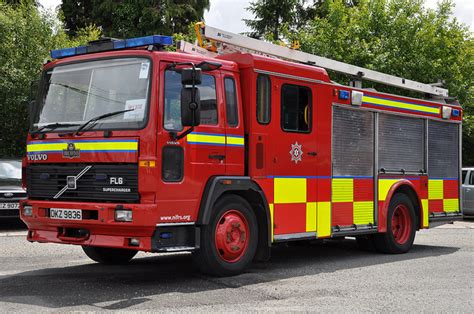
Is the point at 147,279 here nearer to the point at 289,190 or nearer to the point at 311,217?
the point at 289,190

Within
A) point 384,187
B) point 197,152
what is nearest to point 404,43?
point 384,187

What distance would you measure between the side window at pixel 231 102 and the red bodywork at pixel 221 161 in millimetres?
74

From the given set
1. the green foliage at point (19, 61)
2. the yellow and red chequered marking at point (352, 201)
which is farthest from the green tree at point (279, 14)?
the yellow and red chequered marking at point (352, 201)

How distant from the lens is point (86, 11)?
38.2 m

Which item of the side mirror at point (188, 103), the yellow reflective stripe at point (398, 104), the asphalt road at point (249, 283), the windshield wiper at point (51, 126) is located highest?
the yellow reflective stripe at point (398, 104)

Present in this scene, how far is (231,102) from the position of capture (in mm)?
8516

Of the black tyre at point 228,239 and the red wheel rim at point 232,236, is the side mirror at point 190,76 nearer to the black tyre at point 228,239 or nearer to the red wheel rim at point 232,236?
the black tyre at point 228,239

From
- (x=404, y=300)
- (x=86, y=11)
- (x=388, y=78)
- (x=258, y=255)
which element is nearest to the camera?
(x=404, y=300)

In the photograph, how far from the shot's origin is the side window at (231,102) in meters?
8.46

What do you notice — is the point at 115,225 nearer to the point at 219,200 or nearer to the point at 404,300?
the point at 219,200

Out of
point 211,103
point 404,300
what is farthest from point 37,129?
point 404,300

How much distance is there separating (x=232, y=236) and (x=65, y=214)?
2010 mm

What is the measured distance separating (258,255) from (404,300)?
2250mm

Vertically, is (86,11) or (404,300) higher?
(86,11)
